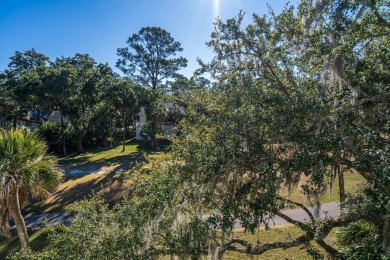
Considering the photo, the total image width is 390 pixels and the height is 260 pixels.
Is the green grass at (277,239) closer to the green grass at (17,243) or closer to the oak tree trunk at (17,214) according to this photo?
the oak tree trunk at (17,214)

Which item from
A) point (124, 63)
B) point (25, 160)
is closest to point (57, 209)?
point (25, 160)

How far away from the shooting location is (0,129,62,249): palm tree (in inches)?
289

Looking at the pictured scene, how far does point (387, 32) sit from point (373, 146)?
220 centimetres

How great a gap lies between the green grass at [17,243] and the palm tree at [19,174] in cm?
303

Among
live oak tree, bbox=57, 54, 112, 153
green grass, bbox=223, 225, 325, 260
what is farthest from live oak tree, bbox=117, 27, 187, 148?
green grass, bbox=223, 225, 325, 260

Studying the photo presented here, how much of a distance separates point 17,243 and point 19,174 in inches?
222

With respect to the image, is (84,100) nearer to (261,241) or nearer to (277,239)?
(261,241)

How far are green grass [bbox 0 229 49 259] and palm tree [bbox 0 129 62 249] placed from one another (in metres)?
3.03

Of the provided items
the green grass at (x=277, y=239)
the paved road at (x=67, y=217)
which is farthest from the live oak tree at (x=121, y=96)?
the green grass at (x=277, y=239)

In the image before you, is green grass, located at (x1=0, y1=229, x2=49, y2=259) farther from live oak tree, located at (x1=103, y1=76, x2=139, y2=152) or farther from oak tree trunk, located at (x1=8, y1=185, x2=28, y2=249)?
live oak tree, located at (x1=103, y1=76, x2=139, y2=152)

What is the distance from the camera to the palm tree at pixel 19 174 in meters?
7.35

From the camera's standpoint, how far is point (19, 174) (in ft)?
24.6

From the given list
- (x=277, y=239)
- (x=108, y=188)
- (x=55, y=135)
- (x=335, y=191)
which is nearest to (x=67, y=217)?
(x=108, y=188)

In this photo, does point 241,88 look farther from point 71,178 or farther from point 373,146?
point 71,178
